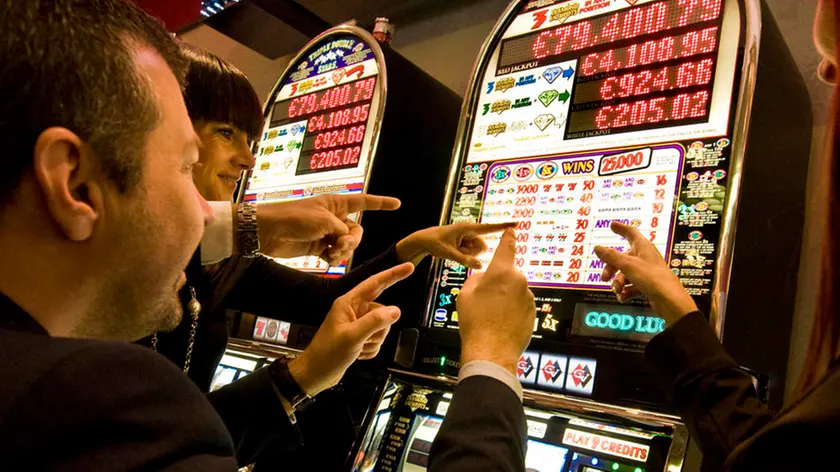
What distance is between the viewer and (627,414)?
1.56m

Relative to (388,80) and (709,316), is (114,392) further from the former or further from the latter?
(388,80)

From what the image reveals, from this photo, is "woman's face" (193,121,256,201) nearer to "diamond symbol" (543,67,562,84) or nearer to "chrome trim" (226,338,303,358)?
"chrome trim" (226,338,303,358)

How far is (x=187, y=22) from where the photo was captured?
435cm

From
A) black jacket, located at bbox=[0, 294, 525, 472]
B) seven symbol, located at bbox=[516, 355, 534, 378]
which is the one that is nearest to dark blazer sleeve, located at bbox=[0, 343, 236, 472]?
black jacket, located at bbox=[0, 294, 525, 472]

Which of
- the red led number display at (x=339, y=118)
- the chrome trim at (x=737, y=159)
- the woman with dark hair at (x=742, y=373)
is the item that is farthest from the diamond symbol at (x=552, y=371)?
the red led number display at (x=339, y=118)

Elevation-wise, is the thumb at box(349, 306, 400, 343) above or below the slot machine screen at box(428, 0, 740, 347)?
below

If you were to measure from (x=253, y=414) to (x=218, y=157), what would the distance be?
2.72 feet

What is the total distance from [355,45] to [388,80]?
40cm

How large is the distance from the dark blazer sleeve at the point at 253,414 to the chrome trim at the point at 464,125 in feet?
1.94

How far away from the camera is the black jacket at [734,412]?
2.41 feet

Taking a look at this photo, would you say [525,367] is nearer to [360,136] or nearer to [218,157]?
[218,157]

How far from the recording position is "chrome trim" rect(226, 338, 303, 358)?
8.39 feet

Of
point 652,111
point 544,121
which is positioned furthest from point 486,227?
point 652,111

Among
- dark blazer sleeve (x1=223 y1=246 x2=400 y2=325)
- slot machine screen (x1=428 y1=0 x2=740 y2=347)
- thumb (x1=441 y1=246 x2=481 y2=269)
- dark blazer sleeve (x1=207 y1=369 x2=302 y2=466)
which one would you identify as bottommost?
dark blazer sleeve (x1=207 y1=369 x2=302 y2=466)
